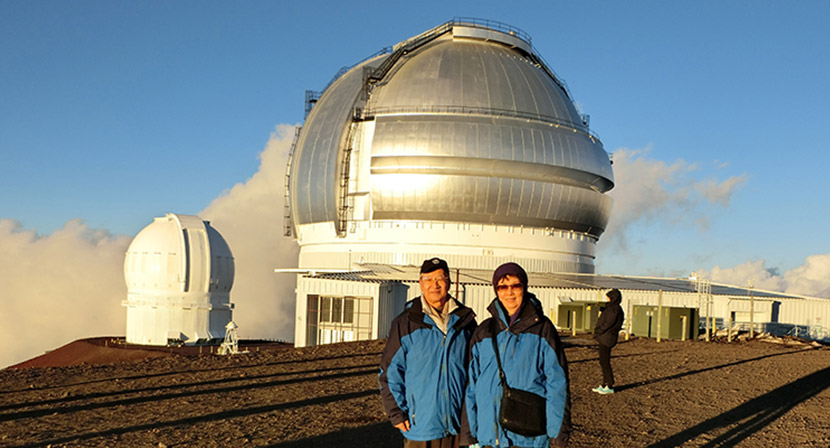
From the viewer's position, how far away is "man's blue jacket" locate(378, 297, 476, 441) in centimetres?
520

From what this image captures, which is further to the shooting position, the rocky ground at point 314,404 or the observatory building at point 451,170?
the observatory building at point 451,170

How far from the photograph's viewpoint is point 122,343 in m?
36.6

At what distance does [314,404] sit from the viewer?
424 inches

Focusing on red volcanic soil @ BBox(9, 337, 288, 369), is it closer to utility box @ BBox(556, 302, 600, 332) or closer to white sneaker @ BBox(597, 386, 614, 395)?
utility box @ BBox(556, 302, 600, 332)

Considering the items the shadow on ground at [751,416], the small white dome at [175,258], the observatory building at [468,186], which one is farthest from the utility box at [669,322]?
the small white dome at [175,258]

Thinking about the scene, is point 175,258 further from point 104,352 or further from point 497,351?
point 497,351

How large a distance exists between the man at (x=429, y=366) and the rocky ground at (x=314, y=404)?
127 inches

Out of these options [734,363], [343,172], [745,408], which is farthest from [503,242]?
[745,408]

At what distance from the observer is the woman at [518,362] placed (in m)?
4.91

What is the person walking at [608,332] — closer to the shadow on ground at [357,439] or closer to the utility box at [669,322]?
the shadow on ground at [357,439]

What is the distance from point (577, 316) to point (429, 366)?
2351 centimetres

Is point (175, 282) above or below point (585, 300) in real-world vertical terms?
below

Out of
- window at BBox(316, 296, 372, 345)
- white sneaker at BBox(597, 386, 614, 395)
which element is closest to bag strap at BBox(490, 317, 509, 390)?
white sneaker at BBox(597, 386, 614, 395)

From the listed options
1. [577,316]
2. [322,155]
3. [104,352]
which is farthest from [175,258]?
[577,316]
